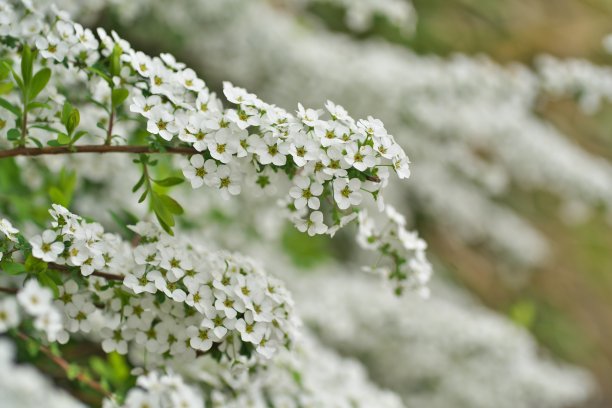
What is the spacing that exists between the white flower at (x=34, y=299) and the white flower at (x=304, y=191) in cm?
41

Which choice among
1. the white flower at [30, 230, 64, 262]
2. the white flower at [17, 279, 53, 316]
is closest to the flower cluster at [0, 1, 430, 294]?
the white flower at [30, 230, 64, 262]

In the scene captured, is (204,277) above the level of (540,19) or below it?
below

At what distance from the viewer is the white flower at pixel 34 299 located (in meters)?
1.03

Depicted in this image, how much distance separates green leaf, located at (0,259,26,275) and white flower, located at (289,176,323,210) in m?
0.44

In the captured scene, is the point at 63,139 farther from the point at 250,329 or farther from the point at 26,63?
the point at 250,329

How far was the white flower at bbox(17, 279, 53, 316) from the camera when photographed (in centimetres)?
103

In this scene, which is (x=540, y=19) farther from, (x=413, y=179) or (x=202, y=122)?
(x=202, y=122)

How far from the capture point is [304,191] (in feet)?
4.14

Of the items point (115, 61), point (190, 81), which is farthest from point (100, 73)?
point (190, 81)

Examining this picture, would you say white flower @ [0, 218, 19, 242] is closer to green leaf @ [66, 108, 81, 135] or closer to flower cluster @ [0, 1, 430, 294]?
flower cluster @ [0, 1, 430, 294]

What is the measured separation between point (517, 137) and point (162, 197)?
2753 mm

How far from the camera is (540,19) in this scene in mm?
6867

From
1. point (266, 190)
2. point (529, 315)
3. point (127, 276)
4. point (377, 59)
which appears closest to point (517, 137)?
point (377, 59)

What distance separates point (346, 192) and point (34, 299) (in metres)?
0.50
